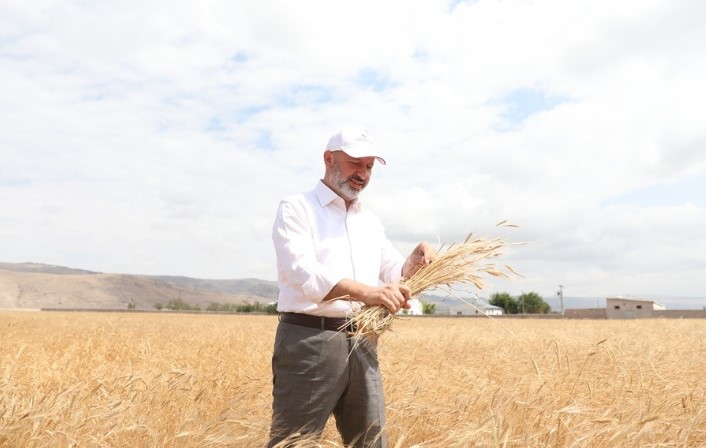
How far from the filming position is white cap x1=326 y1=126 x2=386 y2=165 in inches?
114

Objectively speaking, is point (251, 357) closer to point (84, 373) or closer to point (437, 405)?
point (84, 373)

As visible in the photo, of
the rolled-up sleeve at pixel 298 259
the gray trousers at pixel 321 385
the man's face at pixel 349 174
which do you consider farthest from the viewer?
the man's face at pixel 349 174

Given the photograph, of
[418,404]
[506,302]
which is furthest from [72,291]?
[418,404]

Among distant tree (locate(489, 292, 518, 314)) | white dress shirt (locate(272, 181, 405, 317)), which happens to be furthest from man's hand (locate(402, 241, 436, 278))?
distant tree (locate(489, 292, 518, 314))

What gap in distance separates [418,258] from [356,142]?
1.96 ft

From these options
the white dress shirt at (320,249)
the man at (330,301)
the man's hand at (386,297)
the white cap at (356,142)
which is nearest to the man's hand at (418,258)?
the man at (330,301)

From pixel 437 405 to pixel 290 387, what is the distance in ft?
5.37

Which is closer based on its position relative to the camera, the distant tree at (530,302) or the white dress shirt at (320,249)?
the white dress shirt at (320,249)

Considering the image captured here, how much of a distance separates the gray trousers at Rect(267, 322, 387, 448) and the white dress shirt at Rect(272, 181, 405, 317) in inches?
4.8

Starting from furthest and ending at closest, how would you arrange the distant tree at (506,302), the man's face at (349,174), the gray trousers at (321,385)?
the distant tree at (506,302)
the man's face at (349,174)
the gray trousers at (321,385)

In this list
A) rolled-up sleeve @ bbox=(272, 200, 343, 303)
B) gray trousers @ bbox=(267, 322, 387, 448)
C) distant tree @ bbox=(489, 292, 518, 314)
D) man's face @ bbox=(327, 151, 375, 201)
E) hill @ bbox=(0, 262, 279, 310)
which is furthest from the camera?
hill @ bbox=(0, 262, 279, 310)

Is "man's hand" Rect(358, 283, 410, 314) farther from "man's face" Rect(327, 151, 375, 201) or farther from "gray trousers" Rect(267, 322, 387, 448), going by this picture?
"man's face" Rect(327, 151, 375, 201)

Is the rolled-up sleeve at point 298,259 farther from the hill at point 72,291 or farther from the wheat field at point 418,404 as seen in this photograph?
the hill at point 72,291

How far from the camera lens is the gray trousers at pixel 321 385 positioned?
2855mm
